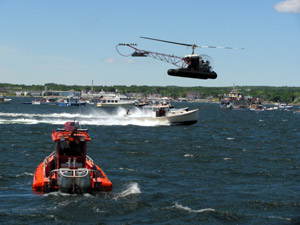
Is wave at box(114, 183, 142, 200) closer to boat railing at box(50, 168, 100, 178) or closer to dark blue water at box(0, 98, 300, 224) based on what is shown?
dark blue water at box(0, 98, 300, 224)

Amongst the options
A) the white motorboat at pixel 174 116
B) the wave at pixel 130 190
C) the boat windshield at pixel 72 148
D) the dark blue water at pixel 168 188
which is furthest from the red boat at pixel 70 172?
the white motorboat at pixel 174 116

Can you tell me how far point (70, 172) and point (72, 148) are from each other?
11.0 ft

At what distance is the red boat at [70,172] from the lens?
95.3 ft

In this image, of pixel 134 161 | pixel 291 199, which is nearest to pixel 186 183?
pixel 291 199

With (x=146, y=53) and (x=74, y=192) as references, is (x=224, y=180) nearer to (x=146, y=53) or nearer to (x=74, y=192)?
(x=74, y=192)

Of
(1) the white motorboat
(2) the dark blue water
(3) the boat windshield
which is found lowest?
(2) the dark blue water

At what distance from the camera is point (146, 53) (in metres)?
47.9

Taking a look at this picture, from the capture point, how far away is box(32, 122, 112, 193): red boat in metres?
29.1

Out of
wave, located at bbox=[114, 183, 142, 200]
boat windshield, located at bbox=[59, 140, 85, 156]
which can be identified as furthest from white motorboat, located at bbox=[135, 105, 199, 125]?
boat windshield, located at bbox=[59, 140, 85, 156]

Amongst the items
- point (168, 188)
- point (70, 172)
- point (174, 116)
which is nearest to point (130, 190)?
point (168, 188)

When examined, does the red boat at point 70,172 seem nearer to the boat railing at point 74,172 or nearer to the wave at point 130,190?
the boat railing at point 74,172

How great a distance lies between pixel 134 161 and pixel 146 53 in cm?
1137

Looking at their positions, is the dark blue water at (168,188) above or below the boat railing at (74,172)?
below

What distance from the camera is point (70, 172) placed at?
2909cm
